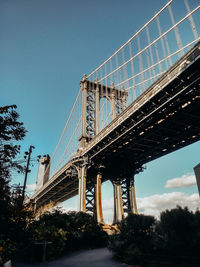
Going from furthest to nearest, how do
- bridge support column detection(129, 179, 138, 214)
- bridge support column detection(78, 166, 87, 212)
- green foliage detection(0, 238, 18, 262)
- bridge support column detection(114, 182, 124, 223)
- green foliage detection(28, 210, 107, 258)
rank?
1. bridge support column detection(129, 179, 138, 214)
2. bridge support column detection(114, 182, 124, 223)
3. bridge support column detection(78, 166, 87, 212)
4. green foliage detection(28, 210, 107, 258)
5. green foliage detection(0, 238, 18, 262)

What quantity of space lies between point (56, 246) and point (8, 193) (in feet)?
18.4

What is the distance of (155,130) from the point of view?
23188 mm

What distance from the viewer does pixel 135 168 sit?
3525 centimetres

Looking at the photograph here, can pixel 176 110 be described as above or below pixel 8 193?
above

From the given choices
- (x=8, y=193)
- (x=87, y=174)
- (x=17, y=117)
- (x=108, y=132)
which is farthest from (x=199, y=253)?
(x=87, y=174)

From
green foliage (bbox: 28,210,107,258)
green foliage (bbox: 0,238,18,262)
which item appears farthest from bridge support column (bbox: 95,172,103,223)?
green foliage (bbox: 0,238,18,262)

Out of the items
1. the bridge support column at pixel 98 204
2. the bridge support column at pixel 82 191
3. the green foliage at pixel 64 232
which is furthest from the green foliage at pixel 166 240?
the bridge support column at pixel 82 191

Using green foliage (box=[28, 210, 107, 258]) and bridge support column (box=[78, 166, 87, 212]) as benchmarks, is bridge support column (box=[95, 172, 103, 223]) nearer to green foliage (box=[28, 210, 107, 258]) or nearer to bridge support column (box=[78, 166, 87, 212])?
bridge support column (box=[78, 166, 87, 212])

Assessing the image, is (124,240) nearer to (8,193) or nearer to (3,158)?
(8,193)

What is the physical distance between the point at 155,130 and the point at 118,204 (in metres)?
15.1

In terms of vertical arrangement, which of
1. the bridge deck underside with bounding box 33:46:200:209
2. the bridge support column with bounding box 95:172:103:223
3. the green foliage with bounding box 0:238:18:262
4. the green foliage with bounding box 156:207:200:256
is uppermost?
the bridge deck underside with bounding box 33:46:200:209

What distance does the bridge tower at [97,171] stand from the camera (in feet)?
99.3

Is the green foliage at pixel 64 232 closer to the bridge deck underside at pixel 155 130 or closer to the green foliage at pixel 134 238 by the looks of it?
the green foliage at pixel 134 238

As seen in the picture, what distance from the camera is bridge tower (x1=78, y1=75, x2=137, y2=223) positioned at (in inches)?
1192
